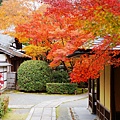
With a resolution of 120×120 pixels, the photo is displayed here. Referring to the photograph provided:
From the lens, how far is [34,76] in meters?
19.3

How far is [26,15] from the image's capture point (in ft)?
65.4

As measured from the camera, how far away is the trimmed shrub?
19.9 meters

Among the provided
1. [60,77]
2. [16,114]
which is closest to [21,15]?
[60,77]

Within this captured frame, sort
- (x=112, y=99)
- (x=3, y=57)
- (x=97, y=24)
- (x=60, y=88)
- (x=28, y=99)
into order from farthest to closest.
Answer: (x=3, y=57)
(x=60, y=88)
(x=28, y=99)
(x=112, y=99)
(x=97, y=24)

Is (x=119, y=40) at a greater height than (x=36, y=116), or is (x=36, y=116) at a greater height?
(x=119, y=40)

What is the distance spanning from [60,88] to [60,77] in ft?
3.93

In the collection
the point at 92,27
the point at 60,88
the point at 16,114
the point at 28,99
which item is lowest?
the point at 16,114

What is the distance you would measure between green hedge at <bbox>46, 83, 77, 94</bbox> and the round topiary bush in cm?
66

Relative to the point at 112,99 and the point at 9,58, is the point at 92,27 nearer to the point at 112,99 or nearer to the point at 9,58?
the point at 112,99

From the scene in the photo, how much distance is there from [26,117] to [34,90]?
28.9 feet

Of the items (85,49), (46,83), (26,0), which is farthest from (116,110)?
(26,0)

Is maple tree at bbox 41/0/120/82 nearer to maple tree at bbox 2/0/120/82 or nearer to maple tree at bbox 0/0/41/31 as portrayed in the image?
maple tree at bbox 2/0/120/82

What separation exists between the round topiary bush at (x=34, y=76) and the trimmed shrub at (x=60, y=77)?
67 cm

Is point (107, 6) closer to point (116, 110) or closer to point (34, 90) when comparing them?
point (116, 110)
